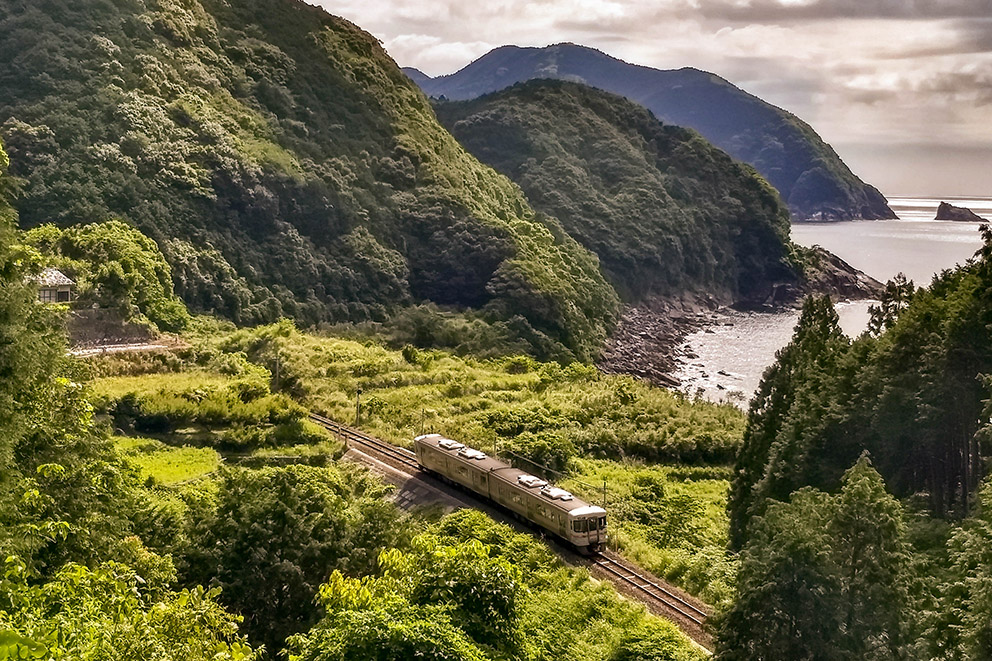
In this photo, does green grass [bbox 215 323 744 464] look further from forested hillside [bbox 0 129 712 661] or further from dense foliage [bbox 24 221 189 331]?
forested hillside [bbox 0 129 712 661]

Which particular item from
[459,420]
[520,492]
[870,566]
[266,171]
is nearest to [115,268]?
[459,420]

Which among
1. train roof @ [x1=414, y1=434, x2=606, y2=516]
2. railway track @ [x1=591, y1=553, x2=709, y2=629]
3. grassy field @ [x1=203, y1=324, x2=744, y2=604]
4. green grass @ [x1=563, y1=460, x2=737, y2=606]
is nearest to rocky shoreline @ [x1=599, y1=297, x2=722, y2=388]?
grassy field @ [x1=203, y1=324, x2=744, y2=604]

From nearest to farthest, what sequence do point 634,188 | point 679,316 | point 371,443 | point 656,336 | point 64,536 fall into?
point 64,536, point 371,443, point 656,336, point 679,316, point 634,188

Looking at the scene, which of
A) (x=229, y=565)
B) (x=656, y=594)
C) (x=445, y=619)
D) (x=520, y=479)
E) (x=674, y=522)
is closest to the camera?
(x=445, y=619)

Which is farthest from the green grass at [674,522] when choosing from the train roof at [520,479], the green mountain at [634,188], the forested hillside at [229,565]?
the green mountain at [634,188]

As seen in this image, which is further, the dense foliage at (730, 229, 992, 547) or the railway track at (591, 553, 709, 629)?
the dense foliage at (730, 229, 992, 547)

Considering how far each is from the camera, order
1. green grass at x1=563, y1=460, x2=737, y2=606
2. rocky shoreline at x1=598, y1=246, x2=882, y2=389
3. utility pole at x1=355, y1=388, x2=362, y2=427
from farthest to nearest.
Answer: rocky shoreline at x1=598, y1=246, x2=882, y2=389 → utility pole at x1=355, y1=388, x2=362, y2=427 → green grass at x1=563, y1=460, x2=737, y2=606

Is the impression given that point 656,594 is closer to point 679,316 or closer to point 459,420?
point 459,420
